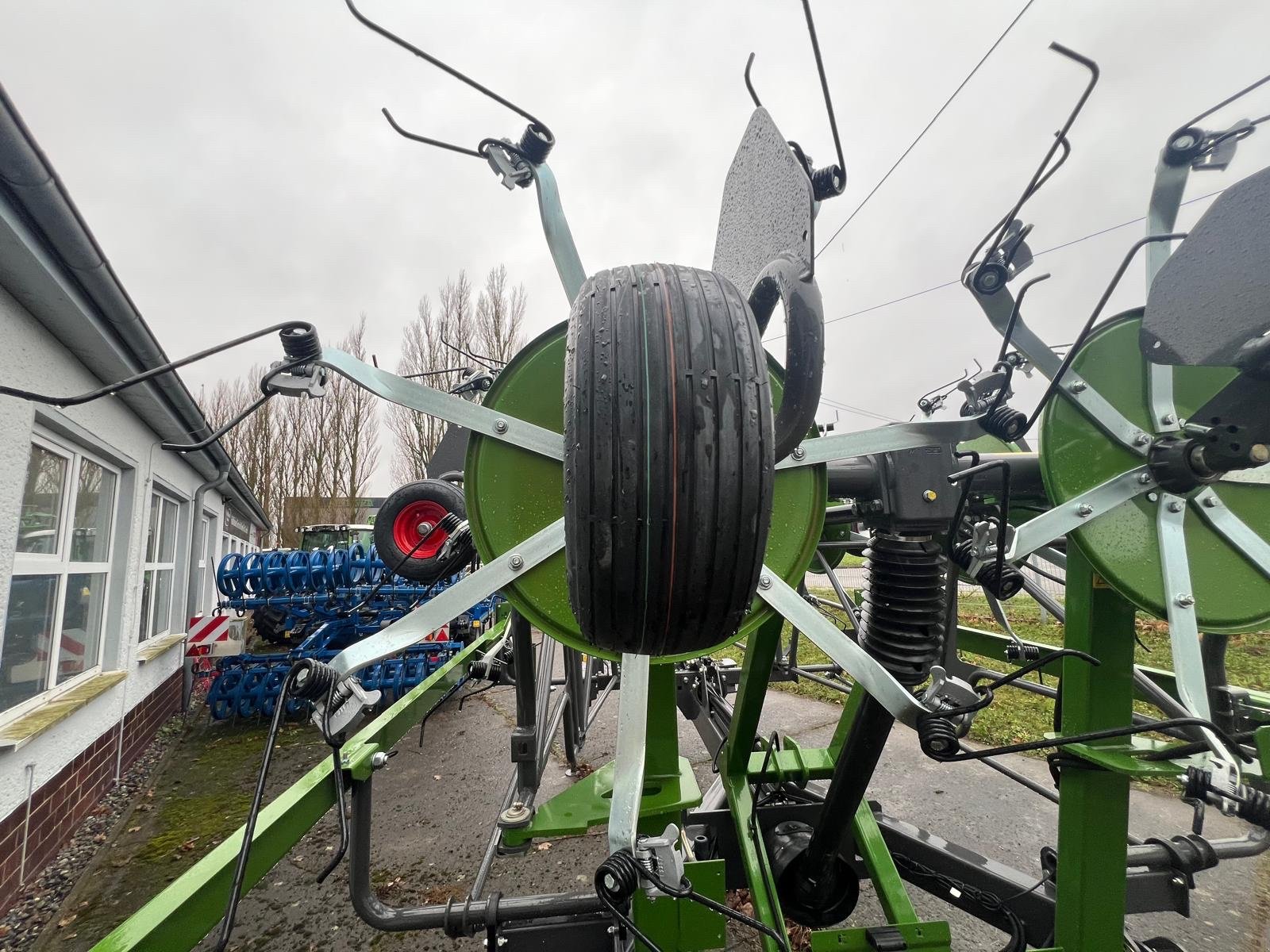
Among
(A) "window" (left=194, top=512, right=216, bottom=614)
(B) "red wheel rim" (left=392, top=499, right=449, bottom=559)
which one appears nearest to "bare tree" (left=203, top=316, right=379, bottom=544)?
(A) "window" (left=194, top=512, right=216, bottom=614)

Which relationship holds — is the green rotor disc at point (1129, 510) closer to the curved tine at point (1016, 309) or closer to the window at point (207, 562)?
the curved tine at point (1016, 309)

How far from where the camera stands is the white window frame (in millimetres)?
5661

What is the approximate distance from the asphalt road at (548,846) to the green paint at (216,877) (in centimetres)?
184

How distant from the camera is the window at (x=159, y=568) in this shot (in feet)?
20.1

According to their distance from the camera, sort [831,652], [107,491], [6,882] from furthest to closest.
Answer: [107,491] < [6,882] < [831,652]

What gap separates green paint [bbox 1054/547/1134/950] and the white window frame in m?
6.51

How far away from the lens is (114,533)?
4.88 meters

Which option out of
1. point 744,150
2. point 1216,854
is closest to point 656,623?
point 744,150

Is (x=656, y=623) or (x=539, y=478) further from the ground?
(x=539, y=478)

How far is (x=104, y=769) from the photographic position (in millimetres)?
4430

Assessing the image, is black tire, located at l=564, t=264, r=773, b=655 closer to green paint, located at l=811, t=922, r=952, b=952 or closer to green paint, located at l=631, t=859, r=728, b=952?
green paint, located at l=631, t=859, r=728, b=952

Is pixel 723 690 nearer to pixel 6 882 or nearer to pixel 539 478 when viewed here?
pixel 539 478

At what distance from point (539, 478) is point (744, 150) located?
0.97 meters

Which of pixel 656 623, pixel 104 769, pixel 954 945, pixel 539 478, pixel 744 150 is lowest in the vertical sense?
pixel 954 945
